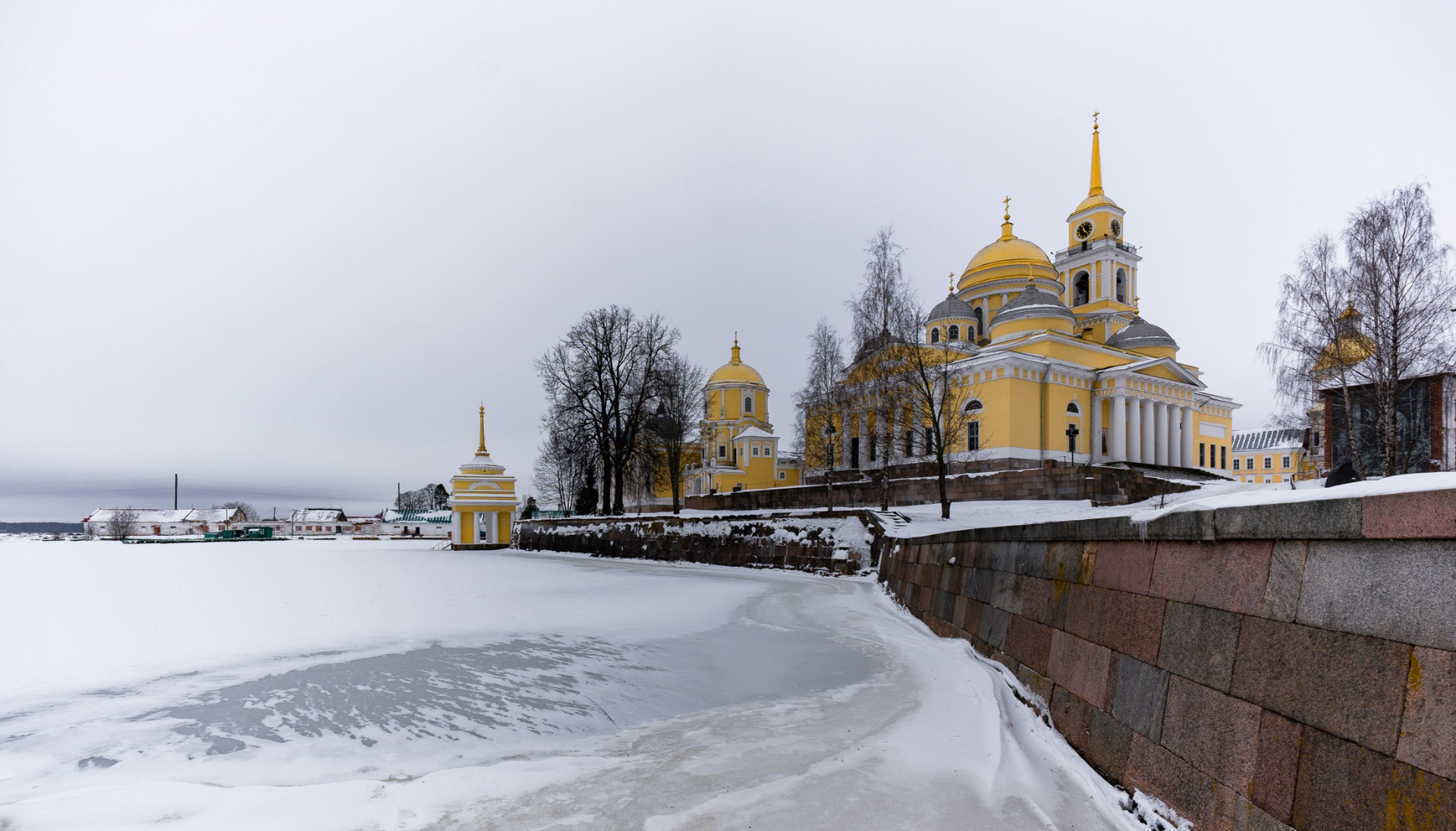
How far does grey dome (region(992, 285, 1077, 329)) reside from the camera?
3312 centimetres

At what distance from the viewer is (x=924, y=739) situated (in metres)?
4.43

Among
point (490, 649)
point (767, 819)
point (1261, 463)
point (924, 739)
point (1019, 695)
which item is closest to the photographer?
point (767, 819)

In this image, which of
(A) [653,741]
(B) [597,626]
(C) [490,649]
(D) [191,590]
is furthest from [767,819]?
(D) [191,590]

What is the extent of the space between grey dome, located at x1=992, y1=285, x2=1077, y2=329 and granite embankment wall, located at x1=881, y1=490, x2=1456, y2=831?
31911 millimetres

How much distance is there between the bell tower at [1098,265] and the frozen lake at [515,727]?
38.8 metres

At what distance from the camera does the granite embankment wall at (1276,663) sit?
2043 mm

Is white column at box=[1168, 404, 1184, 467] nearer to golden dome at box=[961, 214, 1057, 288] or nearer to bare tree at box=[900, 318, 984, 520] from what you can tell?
golden dome at box=[961, 214, 1057, 288]

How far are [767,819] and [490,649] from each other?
473 cm

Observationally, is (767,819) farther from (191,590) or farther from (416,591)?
Result: (191,590)

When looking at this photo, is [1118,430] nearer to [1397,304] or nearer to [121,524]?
[1397,304]

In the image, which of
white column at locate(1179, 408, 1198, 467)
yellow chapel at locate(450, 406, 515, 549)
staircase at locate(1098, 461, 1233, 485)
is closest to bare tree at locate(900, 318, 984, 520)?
staircase at locate(1098, 461, 1233, 485)

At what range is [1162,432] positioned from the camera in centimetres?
3409

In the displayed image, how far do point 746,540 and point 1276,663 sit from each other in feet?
61.2

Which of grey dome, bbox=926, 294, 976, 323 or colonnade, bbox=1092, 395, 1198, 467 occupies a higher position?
grey dome, bbox=926, 294, 976, 323
